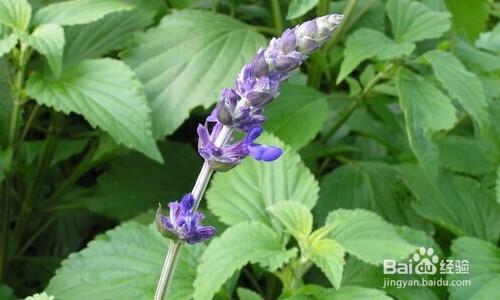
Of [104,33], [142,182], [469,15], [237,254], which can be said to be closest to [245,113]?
[237,254]

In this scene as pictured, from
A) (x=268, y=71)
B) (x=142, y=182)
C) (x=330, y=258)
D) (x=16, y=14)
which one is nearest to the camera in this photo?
(x=268, y=71)

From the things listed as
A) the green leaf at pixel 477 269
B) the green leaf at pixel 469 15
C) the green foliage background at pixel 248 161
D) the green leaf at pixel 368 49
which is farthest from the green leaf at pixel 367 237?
the green leaf at pixel 469 15

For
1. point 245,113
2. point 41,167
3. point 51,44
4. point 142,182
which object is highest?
point 245,113

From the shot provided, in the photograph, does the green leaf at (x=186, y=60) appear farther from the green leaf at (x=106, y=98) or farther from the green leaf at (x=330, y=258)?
the green leaf at (x=330, y=258)

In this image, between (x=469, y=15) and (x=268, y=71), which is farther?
(x=469, y=15)

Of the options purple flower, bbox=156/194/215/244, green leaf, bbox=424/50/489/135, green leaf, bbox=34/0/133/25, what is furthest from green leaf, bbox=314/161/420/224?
purple flower, bbox=156/194/215/244

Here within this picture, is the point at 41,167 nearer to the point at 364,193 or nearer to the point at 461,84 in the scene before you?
the point at 364,193

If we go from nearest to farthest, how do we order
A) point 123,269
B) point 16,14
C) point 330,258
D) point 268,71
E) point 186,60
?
1. point 268,71
2. point 330,258
3. point 123,269
4. point 16,14
5. point 186,60

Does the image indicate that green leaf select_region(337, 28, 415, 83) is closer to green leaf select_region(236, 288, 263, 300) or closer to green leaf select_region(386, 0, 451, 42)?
green leaf select_region(386, 0, 451, 42)
